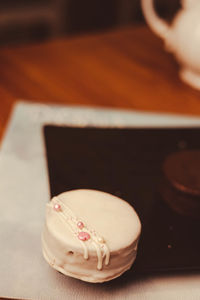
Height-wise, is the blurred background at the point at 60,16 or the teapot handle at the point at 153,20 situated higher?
the teapot handle at the point at 153,20

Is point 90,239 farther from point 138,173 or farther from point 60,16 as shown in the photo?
point 60,16

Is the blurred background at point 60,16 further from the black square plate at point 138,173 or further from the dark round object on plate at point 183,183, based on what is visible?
the dark round object on plate at point 183,183

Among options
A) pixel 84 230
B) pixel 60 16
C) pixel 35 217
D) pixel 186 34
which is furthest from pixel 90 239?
pixel 60 16

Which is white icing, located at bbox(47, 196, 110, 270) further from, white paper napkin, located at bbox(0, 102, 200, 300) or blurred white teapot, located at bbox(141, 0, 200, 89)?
blurred white teapot, located at bbox(141, 0, 200, 89)

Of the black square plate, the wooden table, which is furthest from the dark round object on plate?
the wooden table

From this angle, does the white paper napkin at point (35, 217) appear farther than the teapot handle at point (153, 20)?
No

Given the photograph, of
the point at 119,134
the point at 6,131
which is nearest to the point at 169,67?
the point at 119,134

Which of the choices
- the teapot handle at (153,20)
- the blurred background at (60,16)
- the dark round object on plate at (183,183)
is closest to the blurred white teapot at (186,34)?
the teapot handle at (153,20)
